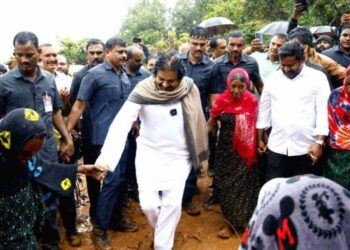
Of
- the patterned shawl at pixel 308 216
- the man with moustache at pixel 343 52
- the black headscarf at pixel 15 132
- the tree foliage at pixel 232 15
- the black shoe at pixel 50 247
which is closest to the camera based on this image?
the patterned shawl at pixel 308 216

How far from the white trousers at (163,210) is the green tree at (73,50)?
1984cm

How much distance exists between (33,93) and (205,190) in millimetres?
2779

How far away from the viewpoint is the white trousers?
12.3 feet

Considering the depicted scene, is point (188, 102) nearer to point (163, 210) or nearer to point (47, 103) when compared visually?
point (163, 210)

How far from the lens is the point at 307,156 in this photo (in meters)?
3.90

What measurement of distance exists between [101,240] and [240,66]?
8.25 ft

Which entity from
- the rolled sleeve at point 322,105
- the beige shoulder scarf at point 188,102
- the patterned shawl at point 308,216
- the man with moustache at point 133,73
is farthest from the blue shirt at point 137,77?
the patterned shawl at point 308,216

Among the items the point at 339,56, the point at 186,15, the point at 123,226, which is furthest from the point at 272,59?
the point at 186,15

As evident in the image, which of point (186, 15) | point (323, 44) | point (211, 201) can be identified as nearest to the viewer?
point (211, 201)

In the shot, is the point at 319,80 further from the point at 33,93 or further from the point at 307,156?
the point at 33,93

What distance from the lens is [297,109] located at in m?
3.78

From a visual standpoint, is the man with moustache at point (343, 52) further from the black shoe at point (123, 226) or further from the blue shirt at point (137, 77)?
the black shoe at point (123, 226)

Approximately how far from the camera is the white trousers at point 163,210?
3746mm

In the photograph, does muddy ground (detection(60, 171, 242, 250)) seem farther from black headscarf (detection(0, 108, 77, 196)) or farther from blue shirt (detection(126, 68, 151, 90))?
black headscarf (detection(0, 108, 77, 196))
